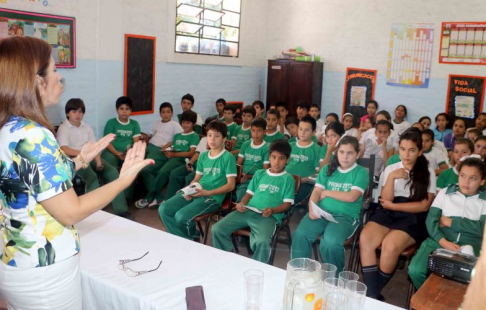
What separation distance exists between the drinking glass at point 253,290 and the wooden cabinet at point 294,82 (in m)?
6.92

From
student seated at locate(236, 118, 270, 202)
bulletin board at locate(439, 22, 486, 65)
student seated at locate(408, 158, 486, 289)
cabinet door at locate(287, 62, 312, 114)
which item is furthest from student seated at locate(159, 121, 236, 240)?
bulletin board at locate(439, 22, 486, 65)

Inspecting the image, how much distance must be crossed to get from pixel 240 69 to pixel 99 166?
4.33 meters

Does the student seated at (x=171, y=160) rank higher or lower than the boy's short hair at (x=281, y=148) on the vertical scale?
lower

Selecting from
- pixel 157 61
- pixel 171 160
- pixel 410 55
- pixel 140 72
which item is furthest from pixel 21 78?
pixel 410 55

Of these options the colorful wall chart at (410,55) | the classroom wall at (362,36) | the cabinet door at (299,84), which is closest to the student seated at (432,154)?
the classroom wall at (362,36)

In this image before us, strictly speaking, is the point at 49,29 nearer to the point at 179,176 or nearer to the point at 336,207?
the point at 179,176

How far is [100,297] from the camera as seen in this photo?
1830 mm

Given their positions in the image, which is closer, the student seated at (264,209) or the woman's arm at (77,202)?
the woman's arm at (77,202)

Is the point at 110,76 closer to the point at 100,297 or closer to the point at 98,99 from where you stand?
the point at 98,99

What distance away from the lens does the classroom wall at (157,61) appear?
570 cm

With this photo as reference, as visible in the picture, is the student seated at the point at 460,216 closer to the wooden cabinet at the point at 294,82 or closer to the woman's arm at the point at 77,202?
the woman's arm at the point at 77,202

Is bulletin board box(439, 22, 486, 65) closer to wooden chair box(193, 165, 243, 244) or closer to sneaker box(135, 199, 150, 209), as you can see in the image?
wooden chair box(193, 165, 243, 244)

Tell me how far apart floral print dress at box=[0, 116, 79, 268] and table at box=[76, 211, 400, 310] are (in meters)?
0.36

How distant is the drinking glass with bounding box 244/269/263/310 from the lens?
1.62 m
